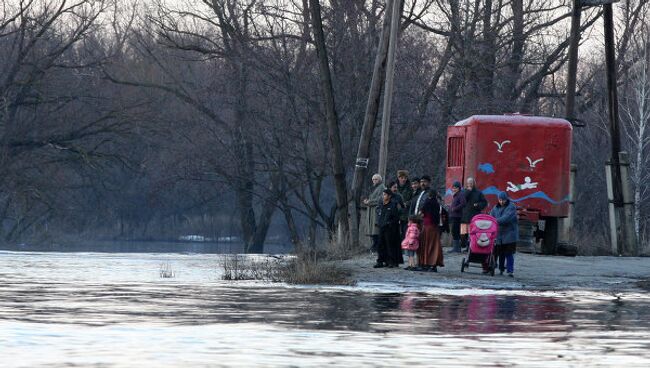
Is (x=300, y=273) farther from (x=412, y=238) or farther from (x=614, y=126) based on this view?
(x=614, y=126)

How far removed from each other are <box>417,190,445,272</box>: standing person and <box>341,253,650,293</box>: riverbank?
0.22 meters

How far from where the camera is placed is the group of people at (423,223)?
1033 inches

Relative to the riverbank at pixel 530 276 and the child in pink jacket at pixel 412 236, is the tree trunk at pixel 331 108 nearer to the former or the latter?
the riverbank at pixel 530 276

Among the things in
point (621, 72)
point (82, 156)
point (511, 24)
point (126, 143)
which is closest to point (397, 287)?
point (511, 24)

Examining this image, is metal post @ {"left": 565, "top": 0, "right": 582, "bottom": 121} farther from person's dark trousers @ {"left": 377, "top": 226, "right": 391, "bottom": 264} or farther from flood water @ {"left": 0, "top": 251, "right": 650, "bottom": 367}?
flood water @ {"left": 0, "top": 251, "right": 650, "bottom": 367}

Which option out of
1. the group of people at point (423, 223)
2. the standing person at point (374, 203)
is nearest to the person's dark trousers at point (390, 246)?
the group of people at point (423, 223)

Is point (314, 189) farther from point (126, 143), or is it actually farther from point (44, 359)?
point (44, 359)

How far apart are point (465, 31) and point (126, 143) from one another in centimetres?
2309

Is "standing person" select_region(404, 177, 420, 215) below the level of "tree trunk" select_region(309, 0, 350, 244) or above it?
below

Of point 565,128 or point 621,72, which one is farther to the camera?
point 621,72

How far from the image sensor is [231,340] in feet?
47.0

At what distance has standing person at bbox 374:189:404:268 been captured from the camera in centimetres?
2711

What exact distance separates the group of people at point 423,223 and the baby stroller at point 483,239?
0.68 ft

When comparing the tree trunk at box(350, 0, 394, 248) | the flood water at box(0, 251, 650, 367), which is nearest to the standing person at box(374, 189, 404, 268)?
the flood water at box(0, 251, 650, 367)
